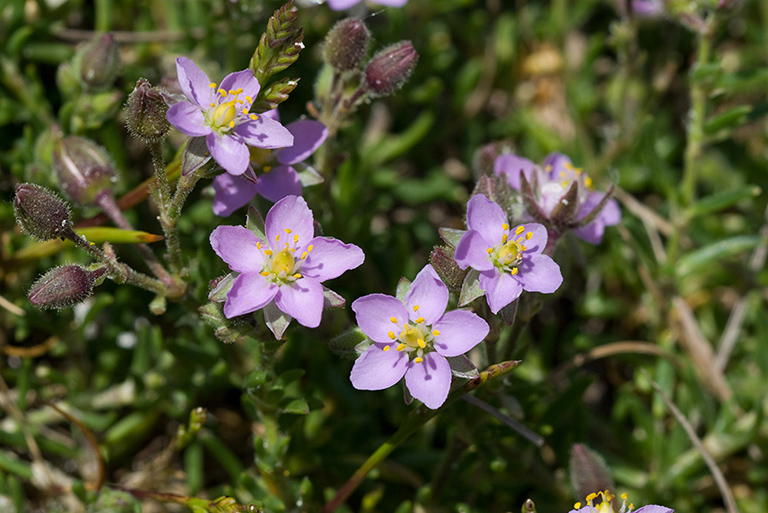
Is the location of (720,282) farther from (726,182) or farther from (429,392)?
(429,392)

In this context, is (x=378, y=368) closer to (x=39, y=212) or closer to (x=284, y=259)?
(x=284, y=259)

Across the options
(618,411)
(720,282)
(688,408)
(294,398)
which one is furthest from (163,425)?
(720,282)

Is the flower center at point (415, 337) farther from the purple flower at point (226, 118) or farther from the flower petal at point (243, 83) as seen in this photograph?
the flower petal at point (243, 83)

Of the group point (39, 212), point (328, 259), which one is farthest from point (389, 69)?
point (39, 212)

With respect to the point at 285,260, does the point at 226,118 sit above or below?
Result: above

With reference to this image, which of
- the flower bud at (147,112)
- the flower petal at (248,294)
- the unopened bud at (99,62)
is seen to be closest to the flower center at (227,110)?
the flower bud at (147,112)

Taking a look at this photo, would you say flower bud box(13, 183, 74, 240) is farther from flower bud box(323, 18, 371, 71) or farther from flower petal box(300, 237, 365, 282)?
flower bud box(323, 18, 371, 71)
